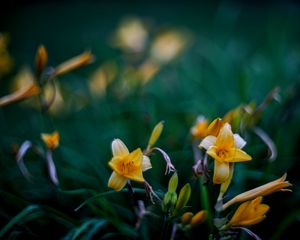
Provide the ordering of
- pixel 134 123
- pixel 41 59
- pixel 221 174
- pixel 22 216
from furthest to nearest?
pixel 134 123
pixel 41 59
pixel 22 216
pixel 221 174

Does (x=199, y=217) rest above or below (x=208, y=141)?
below

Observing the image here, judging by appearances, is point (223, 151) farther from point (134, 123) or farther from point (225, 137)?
point (134, 123)

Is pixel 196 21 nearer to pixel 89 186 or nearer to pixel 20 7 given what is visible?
pixel 20 7

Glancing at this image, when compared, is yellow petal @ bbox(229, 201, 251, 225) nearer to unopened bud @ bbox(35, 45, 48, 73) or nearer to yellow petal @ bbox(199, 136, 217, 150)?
yellow petal @ bbox(199, 136, 217, 150)

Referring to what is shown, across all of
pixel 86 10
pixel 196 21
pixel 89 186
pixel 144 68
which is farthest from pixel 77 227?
pixel 86 10

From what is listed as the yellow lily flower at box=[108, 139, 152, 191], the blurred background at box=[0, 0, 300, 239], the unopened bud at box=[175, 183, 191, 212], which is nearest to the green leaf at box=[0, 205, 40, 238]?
the blurred background at box=[0, 0, 300, 239]

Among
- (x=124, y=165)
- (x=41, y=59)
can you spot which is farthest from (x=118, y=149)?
(x=41, y=59)

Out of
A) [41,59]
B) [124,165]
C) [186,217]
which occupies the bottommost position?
[186,217]
